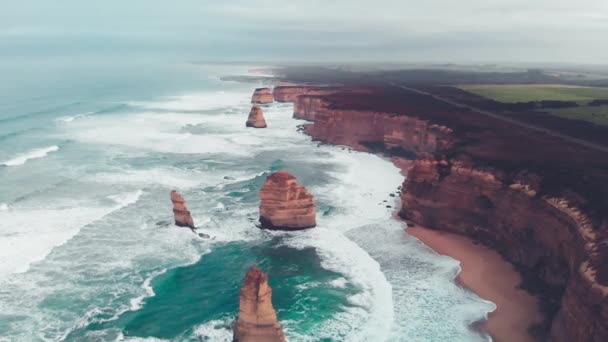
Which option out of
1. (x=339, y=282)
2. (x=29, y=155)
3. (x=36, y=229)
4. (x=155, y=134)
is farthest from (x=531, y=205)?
(x=155, y=134)

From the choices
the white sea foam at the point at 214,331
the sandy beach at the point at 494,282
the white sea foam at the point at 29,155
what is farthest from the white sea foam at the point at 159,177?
the white sea foam at the point at 214,331

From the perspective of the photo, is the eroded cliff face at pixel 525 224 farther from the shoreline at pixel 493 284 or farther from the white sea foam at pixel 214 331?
the white sea foam at pixel 214 331

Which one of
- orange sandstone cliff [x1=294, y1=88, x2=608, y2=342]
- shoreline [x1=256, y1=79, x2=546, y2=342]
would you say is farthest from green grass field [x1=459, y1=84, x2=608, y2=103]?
shoreline [x1=256, y1=79, x2=546, y2=342]

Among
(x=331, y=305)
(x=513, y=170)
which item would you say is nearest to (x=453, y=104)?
(x=513, y=170)

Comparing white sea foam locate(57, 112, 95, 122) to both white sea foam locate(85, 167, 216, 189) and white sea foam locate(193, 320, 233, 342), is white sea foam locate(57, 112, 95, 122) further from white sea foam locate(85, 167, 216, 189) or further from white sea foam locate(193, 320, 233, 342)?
white sea foam locate(193, 320, 233, 342)

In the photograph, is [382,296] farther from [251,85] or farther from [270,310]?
[251,85]

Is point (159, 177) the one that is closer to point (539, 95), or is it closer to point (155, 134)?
point (155, 134)
